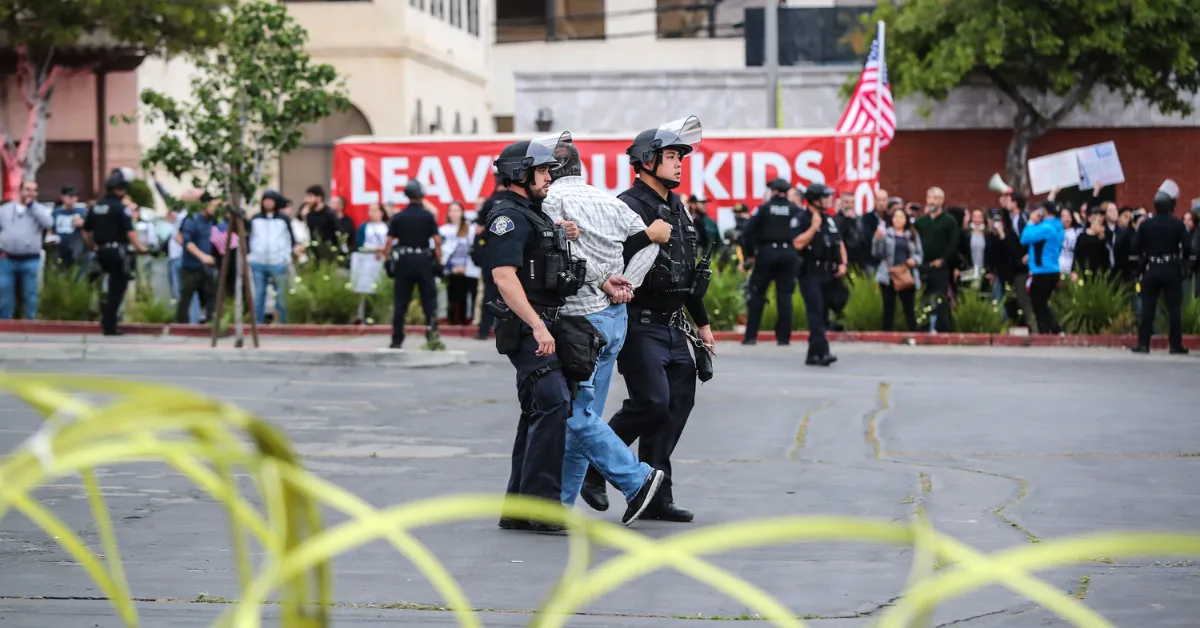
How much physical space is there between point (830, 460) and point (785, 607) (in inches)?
175

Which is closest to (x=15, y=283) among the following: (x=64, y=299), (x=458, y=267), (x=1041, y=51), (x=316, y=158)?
(x=64, y=299)

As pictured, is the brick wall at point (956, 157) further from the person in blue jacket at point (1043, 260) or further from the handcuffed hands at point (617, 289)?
the handcuffed hands at point (617, 289)

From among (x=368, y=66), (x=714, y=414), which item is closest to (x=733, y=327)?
(x=714, y=414)

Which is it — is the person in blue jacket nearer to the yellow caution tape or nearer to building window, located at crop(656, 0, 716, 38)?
the yellow caution tape

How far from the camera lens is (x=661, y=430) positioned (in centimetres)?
851

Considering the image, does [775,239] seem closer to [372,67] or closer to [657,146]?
[657,146]

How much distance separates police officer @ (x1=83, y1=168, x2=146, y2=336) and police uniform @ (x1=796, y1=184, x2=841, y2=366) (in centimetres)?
740

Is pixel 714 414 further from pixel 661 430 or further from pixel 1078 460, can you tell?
pixel 661 430

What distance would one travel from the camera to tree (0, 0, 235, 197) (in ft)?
106

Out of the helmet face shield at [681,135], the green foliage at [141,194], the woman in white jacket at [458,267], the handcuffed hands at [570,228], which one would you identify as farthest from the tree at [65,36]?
the handcuffed hands at [570,228]

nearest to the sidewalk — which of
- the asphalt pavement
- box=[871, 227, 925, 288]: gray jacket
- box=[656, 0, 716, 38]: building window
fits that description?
the asphalt pavement

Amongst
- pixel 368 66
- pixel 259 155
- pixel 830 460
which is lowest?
pixel 830 460

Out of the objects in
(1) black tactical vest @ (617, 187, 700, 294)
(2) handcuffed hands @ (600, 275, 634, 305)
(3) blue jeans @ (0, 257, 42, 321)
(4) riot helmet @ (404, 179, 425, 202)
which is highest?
(4) riot helmet @ (404, 179, 425, 202)

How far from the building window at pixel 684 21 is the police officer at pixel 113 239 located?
37462mm
